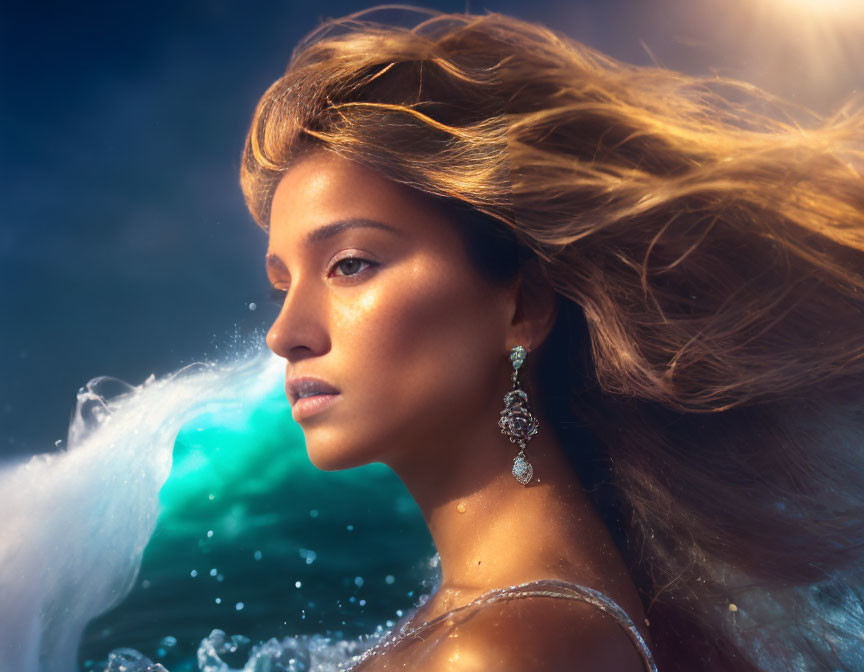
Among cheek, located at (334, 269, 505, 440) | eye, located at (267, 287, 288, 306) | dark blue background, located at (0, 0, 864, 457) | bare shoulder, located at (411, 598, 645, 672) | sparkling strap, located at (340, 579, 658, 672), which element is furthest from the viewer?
eye, located at (267, 287, 288, 306)

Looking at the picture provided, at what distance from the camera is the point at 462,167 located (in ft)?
3.79

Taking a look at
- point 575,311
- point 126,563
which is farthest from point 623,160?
point 126,563

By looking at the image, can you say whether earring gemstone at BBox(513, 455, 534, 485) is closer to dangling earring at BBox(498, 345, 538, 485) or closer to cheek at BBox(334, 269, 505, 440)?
dangling earring at BBox(498, 345, 538, 485)

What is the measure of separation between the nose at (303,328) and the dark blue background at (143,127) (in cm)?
31

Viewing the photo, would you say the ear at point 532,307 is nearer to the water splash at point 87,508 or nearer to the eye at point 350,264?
the eye at point 350,264

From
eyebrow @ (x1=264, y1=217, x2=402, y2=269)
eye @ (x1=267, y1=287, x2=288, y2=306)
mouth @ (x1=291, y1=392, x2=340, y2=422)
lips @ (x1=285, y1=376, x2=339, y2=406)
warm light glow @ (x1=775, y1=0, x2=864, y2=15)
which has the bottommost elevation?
mouth @ (x1=291, y1=392, x2=340, y2=422)

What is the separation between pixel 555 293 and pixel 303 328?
42 cm

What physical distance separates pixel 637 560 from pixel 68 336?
1.10 meters

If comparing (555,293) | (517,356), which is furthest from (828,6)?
(517,356)

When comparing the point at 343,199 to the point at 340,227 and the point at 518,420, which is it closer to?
the point at 340,227

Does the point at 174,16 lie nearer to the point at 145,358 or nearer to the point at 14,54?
the point at 14,54

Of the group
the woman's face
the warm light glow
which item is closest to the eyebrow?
the woman's face

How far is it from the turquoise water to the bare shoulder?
658mm

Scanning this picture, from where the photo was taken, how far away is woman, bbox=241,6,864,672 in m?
1.13
